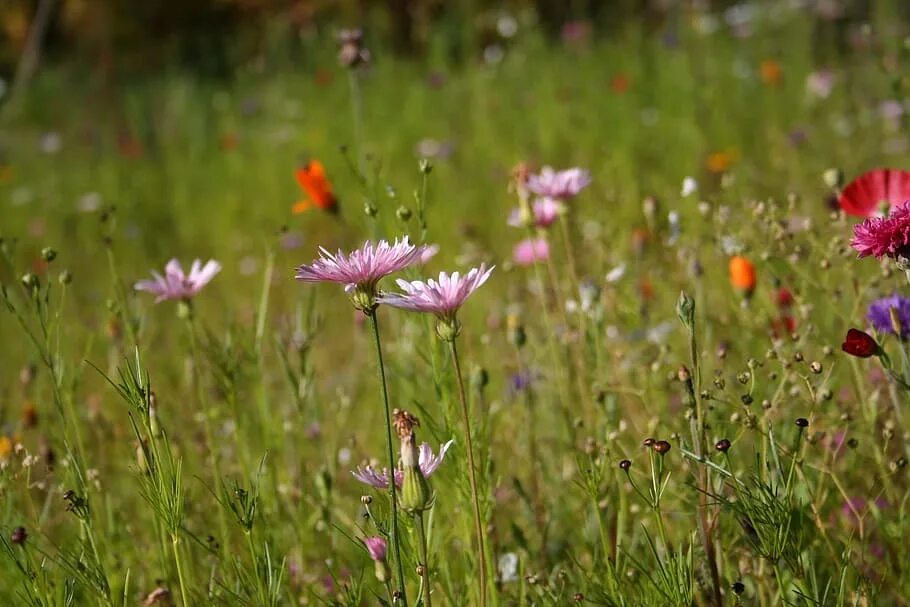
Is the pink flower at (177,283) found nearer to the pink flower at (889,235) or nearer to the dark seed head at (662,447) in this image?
the dark seed head at (662,447)

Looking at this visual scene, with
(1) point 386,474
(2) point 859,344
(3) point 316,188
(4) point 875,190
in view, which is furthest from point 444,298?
(3) point 316,188

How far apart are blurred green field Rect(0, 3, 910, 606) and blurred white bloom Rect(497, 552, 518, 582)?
0.06 feet

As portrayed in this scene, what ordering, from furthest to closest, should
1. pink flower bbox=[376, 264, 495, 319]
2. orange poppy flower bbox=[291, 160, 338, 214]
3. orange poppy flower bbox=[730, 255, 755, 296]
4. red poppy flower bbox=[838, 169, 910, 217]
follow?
1. orange poppy flower bbox=[291, 160, 338, 214]
2. orange poppy flower bbox=[730, 255, 755, 296]
3. red poppy flower bbox=[838, 169, 910, 217]
4. pink flower bbox=[376, 264, 495, 319]

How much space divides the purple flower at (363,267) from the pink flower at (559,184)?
56cm

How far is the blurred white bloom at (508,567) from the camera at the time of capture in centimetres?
116

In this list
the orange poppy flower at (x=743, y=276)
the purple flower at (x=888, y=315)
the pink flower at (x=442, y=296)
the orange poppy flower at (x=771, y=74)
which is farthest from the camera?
the orange poppy flower at (x=771, y=74)

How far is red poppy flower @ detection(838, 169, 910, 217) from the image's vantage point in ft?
3.73

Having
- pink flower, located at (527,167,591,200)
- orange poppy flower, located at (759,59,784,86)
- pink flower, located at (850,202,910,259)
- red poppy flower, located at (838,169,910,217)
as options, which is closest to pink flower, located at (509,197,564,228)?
pink flower, located at (527,167,591,200)

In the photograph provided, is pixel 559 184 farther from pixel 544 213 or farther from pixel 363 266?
pixel 363 266

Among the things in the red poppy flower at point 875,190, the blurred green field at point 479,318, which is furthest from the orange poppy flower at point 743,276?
the red poppy flower at point 875,190

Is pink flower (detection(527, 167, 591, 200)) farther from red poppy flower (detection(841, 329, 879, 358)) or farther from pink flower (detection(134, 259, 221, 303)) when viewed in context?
red poppy flower (detection(841, 329, 879, 358))

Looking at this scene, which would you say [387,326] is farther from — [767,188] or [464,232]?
[767,188]

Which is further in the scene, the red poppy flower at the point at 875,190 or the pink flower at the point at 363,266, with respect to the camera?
the red poppy flower at the point at 875,190

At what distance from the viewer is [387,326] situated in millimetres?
2164
